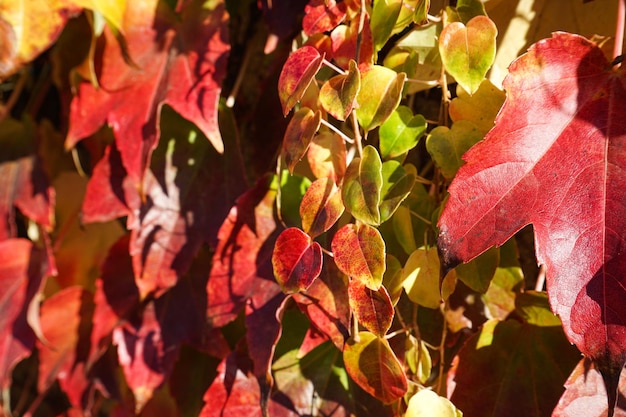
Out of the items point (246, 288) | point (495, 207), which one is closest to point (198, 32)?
point (246, 288)

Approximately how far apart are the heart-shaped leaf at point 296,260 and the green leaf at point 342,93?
0.10m

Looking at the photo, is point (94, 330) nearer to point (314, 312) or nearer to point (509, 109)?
point (314, 312)

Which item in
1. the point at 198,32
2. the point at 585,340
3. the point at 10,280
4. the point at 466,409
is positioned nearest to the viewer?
the point at 585,340

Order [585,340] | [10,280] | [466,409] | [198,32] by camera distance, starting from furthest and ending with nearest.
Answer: [10,280], [198,32], [466,409], [585,340]

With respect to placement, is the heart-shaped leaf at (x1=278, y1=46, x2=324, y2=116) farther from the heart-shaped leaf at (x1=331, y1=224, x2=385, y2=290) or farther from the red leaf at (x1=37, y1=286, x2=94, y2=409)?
the red leaf at (x1=37, y1=286, x2=94, y2=409)

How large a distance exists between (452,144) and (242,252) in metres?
0.24

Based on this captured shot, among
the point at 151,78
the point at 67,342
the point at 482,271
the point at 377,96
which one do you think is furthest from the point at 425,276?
the point at 67,342

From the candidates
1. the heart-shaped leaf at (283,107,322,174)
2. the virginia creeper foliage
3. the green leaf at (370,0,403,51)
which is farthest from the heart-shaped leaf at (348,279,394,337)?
the green leaf at (370,0,403,51)

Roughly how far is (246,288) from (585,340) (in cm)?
32

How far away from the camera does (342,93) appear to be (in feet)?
1.52

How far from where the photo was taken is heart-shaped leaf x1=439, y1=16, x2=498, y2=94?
0.46 meters

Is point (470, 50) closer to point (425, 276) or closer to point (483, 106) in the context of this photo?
point (483, 106)

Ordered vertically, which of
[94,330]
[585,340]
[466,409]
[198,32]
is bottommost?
[94,330]

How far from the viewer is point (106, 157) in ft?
2.46
